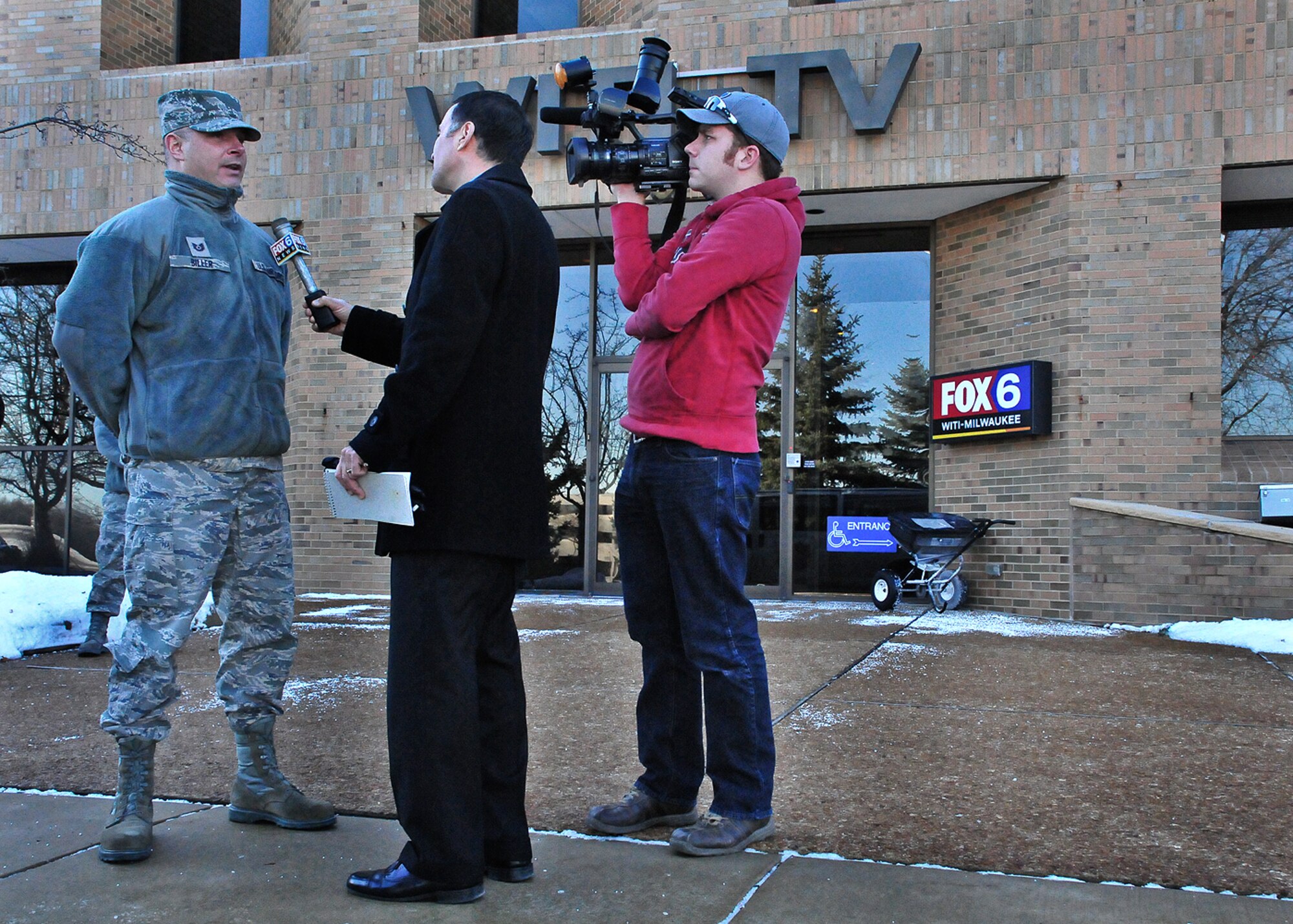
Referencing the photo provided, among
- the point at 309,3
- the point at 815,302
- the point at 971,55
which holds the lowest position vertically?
the point at 815,302

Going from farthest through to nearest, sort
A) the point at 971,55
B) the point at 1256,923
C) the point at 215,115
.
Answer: the point at 971,55, the point at 215,115, the point at 1256,923

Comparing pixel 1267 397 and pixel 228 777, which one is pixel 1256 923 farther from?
pixel 1267 397

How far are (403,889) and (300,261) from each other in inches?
65.5

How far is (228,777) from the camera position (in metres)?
3.51

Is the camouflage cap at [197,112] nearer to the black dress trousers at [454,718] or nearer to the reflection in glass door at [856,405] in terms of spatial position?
the black dress trousers at [454,718]

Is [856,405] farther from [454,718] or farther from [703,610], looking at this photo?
[454,718]

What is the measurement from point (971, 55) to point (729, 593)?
828cm

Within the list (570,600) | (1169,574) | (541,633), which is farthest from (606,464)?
(1169,574)

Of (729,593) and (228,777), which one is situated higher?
(729,593)

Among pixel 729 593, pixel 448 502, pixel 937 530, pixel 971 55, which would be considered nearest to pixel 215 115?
pixel 448 502

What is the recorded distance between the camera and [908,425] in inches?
431


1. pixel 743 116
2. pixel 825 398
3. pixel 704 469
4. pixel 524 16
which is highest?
pixel 524 16

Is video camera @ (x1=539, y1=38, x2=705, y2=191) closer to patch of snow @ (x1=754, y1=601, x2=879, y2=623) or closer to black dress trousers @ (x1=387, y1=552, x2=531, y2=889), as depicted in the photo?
black dress trousers @ (x1=387, y1=552, x2=531, y2=889)

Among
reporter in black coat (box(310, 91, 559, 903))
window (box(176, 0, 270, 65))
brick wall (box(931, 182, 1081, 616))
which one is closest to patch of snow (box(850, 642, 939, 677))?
brick wall (box(931, 182, 1081, 616))
